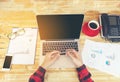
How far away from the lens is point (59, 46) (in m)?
1.25

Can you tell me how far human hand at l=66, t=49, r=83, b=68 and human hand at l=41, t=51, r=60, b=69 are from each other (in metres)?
0.07

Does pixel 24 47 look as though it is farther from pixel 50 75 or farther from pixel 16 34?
pixel 50 75

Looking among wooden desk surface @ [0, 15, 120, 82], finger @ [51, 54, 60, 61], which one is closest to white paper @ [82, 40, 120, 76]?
wooden desk surface @ [0, 15, 120, 82]

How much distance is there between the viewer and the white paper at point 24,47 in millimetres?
1225

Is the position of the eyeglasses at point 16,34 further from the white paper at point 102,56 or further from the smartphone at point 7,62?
the white paper at point 102,56

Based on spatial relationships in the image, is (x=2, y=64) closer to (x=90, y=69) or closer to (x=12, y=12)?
(x=12, y=12)

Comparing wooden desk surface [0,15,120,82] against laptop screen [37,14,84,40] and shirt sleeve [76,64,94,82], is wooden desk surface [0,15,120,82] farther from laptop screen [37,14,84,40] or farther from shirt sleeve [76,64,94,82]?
laptop screen [37,14,84,40]

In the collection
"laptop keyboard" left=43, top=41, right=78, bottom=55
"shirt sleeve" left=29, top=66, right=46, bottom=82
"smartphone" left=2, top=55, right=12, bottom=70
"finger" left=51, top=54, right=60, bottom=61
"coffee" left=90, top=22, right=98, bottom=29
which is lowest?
"shirt sleeve" left=29, top=66, right=46, bottom=82

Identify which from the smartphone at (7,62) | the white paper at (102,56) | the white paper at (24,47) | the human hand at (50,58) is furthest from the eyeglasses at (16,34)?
the white paper at (102,56)

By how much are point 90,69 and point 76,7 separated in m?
0.50

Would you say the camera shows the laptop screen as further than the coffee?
No

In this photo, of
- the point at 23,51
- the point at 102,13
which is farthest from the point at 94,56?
the point at 23,51

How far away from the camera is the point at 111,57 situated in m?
1.23

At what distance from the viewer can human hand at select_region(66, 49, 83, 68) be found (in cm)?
118
